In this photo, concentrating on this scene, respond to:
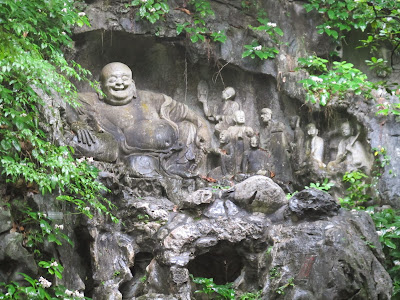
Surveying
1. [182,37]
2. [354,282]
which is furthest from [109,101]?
[354,282]

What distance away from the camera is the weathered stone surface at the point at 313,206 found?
7.56 metres

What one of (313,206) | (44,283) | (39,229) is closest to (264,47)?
(313,206)

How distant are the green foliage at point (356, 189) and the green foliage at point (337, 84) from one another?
1067 millimetres

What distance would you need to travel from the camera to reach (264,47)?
1089 cm

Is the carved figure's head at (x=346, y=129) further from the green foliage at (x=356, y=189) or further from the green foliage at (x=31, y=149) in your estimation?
the green foliage at (x=31, y=149)

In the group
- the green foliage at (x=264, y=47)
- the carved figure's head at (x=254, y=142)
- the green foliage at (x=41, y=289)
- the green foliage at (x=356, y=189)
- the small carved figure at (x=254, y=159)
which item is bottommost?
the green foliage at (x=41, y=289)

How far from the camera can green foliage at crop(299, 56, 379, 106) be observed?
32.9 feet

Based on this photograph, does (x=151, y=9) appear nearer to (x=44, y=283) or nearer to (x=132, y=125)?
(x=132, y=125)

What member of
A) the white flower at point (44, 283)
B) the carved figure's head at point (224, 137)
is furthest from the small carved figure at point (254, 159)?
the white flower at point (44, 283)

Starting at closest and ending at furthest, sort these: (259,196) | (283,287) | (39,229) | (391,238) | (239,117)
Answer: (283,287) → (39,229) → (259,196) → (391,238) → (239,117)

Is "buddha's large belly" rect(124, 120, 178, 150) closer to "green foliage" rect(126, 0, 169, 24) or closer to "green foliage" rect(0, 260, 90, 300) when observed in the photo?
"green foliage" rect(126, 0, 169, 24)

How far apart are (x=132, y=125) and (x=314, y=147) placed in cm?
260

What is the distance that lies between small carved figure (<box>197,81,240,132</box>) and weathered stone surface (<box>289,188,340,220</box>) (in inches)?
136

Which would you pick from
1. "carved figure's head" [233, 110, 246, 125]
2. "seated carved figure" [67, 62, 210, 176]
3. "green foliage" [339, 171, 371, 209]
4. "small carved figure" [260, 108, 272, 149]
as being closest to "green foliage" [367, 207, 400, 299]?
"green foliage" [339, 171, 371, 209]
